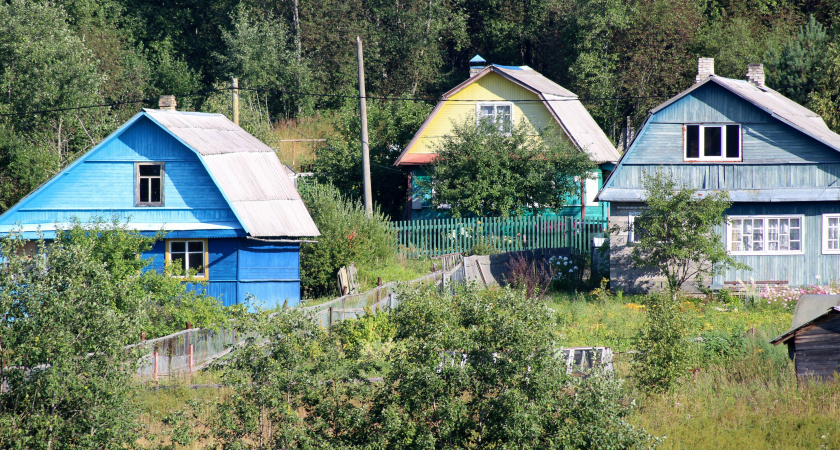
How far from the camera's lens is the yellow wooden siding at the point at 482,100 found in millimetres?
29688

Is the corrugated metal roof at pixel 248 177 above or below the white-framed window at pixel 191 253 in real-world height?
above

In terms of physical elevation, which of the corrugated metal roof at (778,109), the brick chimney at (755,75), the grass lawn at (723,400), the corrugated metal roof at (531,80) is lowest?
the grass lawn at (723,400)

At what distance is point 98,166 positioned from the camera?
20.6 metres

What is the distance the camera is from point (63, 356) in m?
9.62

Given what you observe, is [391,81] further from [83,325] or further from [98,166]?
[83,325]

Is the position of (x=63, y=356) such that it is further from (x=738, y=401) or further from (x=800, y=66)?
(x=800, y=66)

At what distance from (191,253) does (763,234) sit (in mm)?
13949

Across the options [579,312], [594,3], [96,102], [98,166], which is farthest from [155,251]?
[594,3]

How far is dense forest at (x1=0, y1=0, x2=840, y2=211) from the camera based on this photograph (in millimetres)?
32906

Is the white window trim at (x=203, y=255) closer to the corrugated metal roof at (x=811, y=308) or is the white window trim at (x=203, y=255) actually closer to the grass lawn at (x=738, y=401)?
the grass lawn at (x=738, y=401)

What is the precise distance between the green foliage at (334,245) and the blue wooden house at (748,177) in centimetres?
636

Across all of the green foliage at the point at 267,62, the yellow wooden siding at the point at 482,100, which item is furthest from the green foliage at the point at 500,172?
the green foliage at the point at 267,62

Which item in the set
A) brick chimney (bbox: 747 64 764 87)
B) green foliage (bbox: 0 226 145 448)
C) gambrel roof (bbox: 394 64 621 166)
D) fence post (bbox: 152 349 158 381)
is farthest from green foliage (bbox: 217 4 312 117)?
green foliage (bbox: 0 226 145 448)

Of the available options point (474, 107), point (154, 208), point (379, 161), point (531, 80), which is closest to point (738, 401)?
point (154, 208)
